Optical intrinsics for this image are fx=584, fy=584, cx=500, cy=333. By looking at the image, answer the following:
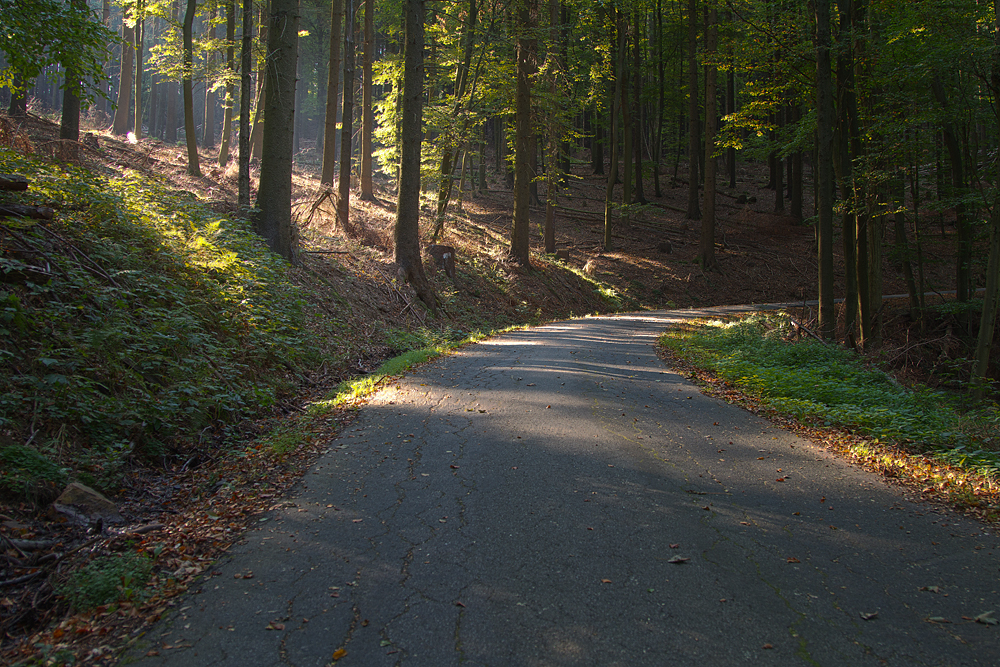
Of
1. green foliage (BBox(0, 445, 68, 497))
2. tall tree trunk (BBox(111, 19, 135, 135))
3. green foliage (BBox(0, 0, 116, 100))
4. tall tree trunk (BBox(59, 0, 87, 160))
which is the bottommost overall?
green foliage (BBox(0, 445, 68, 497))

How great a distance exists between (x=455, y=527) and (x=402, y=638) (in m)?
1.22

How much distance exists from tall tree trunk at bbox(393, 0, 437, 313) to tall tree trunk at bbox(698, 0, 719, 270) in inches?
514

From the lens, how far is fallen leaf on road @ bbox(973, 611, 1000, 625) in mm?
2957

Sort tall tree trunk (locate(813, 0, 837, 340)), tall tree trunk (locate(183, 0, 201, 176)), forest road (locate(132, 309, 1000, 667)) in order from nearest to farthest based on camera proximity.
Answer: forest road (locate(132, 309, 1000, 667))
tall tree trunk (locate(813, 0, 837, 340))
tall tree trunk (locate(183, 0, 201, 176))

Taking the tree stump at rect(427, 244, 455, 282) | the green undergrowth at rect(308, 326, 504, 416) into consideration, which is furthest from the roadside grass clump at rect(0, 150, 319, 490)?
the tree stump at rect(427, 244, 455, 282)

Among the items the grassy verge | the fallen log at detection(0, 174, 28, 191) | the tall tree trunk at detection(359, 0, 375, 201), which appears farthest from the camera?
the tall tree trunk at detection(359, 0, 375, 201)

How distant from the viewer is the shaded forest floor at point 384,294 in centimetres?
359

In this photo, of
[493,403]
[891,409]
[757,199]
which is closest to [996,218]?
[891,409]

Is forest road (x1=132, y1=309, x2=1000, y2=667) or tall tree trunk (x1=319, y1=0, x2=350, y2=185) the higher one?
tall tree trunk (x1=319, y1=0, x2=350, y2=185)

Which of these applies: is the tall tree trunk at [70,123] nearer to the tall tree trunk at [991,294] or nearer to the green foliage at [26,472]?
the green foliage at [26,472]

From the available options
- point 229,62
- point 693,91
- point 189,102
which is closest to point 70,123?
point 229,62

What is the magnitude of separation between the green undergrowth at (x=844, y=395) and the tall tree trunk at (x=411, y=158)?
6558 mm

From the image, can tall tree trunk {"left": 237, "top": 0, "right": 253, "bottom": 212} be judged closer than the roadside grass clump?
No

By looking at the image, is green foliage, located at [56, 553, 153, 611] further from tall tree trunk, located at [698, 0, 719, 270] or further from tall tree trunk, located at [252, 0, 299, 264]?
tall tree trunk, located at [698, 0, 719, 270]
